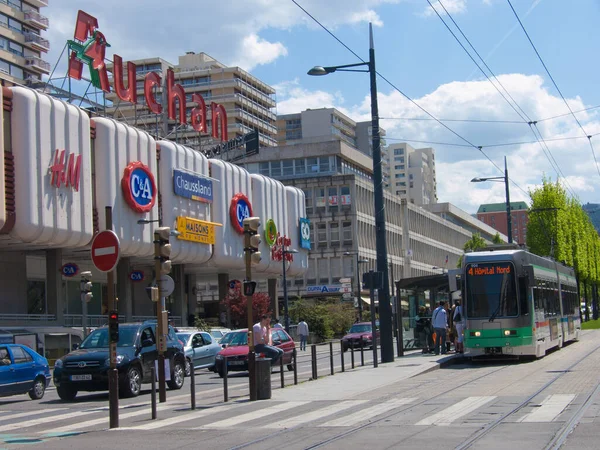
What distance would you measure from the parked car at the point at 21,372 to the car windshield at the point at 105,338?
1.48m

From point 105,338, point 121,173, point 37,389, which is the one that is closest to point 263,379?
point 105,338

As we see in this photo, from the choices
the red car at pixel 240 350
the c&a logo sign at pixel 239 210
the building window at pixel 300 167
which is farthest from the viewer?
the building window at pixel 300 167

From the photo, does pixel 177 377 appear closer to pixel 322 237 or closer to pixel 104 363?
pixel 104 363

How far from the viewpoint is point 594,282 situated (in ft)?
284

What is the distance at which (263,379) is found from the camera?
18562mm

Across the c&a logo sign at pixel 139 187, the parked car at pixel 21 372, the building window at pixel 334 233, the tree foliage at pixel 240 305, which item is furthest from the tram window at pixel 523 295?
the building window at pixel 334 233

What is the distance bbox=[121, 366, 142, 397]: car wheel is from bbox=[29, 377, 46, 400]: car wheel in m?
2.73

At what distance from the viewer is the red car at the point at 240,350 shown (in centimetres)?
2819

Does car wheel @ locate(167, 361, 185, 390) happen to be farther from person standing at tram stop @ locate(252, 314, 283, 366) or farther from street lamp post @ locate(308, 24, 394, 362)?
street lamp post @ locate(308, 24, 394, 362)

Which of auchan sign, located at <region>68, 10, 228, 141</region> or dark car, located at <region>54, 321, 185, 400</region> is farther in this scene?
auchan sign, located at <region>68, 10, 228, 141</region>

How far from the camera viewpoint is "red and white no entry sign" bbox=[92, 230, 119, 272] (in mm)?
14484

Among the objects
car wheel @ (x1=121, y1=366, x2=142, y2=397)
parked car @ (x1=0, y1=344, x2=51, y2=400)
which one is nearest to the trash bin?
car wheel @ (x1=121, y1=366, x2=142, y2=397)

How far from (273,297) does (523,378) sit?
1927 inches

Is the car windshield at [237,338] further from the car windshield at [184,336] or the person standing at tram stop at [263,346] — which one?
the person standing at tram stop at [263,346]
